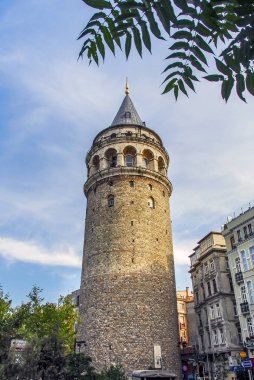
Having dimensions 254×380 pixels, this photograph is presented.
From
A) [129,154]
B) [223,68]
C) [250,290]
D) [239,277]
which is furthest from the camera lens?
[129,154]

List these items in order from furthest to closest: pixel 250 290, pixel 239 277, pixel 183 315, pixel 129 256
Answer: pixel 183 315 < pixel 129 256 < pixel 239 277 < pixel 250 290

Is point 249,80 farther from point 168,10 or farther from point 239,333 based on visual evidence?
point 239,333

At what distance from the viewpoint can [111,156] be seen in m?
36.0

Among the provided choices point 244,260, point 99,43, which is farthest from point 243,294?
point 99,43

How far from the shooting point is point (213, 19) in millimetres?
2324

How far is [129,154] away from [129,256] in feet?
34.7

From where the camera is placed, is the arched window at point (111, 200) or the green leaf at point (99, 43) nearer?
the green leaf at point (99, 43)

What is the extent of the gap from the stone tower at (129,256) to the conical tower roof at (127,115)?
0.58 metres

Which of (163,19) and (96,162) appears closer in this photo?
(163,19)

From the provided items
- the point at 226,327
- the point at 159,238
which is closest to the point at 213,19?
the point at 159,238

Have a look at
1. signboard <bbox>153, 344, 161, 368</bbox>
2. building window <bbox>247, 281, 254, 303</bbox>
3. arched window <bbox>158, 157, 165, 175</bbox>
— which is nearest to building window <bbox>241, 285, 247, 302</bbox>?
building window <bbox>247, 281, 254, 303</bbox>

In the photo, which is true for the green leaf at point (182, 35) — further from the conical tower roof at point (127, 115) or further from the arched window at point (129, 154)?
the conical tower roof at point (127, 115)

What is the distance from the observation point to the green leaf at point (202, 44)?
246cm

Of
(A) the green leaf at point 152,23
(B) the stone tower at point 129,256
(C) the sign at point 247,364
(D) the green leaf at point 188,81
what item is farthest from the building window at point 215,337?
(A) the green leaf at point 152,23
